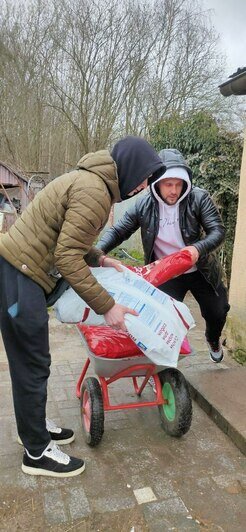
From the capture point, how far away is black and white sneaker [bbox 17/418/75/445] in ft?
8.48

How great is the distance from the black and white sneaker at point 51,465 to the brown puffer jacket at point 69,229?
89 cm

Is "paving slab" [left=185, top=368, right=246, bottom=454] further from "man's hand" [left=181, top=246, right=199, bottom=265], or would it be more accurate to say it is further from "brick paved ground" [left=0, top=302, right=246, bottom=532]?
"man's hand" [left=181, top=246, right=199, bottom=265]

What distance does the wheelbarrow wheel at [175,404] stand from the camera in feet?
8.29

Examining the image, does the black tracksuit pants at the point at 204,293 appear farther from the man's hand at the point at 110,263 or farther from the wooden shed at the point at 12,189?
the wooden shed at the point at 12,189

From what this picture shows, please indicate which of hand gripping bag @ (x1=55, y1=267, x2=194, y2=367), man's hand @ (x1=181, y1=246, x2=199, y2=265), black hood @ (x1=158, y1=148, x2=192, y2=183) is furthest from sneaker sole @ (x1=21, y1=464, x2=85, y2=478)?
black hood @ (x1=158, y1=148, x2=192, y2=183)

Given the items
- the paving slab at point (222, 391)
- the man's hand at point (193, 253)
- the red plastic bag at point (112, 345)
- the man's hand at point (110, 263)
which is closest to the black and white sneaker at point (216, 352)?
the paving slab at point (222, 391)

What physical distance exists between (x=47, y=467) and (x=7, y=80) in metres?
18.7

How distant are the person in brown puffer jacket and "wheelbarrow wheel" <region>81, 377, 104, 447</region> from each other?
10.6 inches

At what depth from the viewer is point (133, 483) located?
229cm

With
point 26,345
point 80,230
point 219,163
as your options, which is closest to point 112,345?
point 26,345

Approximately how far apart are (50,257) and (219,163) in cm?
432

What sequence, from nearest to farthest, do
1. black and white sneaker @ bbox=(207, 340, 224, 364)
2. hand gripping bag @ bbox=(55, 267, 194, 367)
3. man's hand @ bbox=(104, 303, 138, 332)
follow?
man's hand @ bbox=(104, 303, 138, 332)
hand gripping bag @ bbox=(55, 267, 194, 367)
black and white sneaker @ bbox=(207, 340, 224, 364)

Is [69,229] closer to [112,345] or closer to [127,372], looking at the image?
[112,345]

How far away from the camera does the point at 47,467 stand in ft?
7.53
